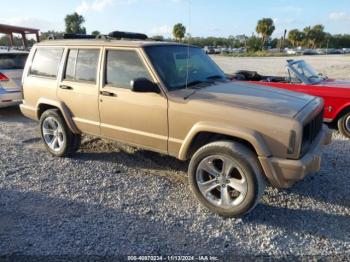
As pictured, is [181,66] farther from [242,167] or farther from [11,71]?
[11,71]

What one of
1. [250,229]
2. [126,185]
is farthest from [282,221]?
[126,185]

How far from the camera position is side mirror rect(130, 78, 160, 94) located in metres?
4.09

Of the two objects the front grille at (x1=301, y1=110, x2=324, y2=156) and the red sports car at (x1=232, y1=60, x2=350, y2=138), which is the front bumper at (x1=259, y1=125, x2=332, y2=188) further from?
the red sports car at (x1=232, y1=60, x2=350, y2=138)

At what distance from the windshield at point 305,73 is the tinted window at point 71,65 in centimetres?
446

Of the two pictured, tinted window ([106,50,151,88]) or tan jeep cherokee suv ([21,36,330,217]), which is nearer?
tan jeep cherokee suv ([21,36,330,217])

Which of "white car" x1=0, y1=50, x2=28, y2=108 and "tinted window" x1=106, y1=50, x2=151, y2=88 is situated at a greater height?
"tinted window" x1=106, y1=50, x2=151, y2=88

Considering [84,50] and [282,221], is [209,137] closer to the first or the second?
[282,221]

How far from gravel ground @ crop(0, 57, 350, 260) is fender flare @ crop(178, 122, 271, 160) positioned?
79cm

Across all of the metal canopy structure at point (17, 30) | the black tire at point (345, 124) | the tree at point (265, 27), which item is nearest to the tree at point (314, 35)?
the tree at point (265, 27)

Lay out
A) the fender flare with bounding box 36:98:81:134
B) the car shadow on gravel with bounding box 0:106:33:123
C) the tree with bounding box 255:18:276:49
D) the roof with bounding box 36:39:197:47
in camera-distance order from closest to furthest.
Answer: the roof with bounding box 36:39:197:47 < the fender flare with bounding box 36:98:81:134 < the car shadow on gravel with bounding box 0:106:33:123 < the tree with bounding box 255:18:276:49

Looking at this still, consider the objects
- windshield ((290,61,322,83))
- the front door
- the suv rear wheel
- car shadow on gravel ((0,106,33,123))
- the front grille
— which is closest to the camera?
the front grille

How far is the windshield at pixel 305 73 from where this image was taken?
7.27m

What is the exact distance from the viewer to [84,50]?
5168 mm

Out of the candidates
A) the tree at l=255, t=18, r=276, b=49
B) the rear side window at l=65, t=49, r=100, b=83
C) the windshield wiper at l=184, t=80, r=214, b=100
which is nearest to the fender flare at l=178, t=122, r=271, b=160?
the windshield wiper at l=184, t=80, r=214, b=100
